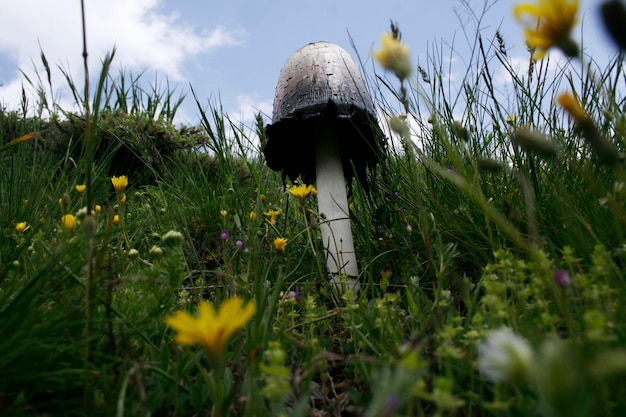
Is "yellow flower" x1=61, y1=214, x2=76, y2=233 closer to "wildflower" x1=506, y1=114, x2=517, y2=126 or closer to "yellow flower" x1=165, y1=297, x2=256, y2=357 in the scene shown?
"yellow flower" x1=165, y1=297, x2=256, y2=357

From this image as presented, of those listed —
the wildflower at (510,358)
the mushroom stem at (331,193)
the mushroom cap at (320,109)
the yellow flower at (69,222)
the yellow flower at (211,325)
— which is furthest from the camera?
the mushroom stem at (331,193)

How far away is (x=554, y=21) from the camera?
0.83 metres

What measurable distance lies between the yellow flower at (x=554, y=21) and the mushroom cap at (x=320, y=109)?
39.4 inches

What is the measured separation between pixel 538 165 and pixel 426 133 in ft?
1.96

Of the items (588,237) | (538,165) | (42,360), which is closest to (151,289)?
(42,360)

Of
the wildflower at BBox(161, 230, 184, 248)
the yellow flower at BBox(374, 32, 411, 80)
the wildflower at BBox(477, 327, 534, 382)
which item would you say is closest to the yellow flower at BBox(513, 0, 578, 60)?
the yellow flower at BBox(374, 32, 411, 80)

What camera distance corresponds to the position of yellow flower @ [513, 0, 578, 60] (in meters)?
0.82

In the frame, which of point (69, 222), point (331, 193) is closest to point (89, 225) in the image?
point (69, 222)

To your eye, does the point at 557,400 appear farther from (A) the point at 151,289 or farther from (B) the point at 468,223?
(B) the point at 468,223

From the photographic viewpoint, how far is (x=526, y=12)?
2.80 ft

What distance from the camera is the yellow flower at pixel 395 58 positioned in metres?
1.05

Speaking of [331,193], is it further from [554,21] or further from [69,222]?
[554,21]

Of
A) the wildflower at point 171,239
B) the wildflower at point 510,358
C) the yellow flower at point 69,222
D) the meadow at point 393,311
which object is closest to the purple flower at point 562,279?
the meadow at point 393,311

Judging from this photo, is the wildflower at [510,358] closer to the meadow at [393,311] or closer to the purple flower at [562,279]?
the meadow at [393,311]
